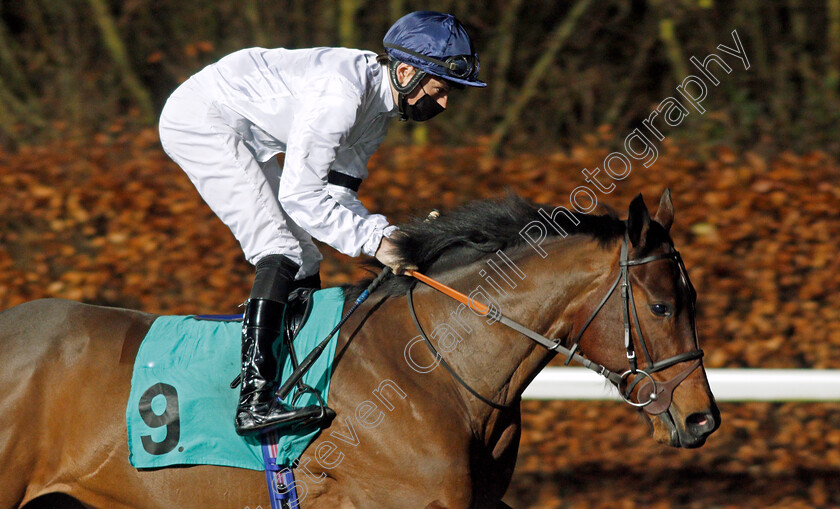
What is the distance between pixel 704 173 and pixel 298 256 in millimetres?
3460

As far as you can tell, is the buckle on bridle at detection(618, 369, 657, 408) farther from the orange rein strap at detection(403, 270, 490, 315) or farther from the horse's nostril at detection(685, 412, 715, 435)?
the orange rein strap at detection(403, 270, 490, 315)

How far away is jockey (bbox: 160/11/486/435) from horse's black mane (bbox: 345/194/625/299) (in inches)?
5.4

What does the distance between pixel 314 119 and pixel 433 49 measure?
0.52 metres

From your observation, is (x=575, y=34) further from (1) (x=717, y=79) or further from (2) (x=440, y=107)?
(2) (x=440, y=107)

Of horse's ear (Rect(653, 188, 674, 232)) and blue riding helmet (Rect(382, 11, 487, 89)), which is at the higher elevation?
blue riding helmet (Rect(382, 11, 487, 89))

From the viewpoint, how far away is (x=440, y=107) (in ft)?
10.6

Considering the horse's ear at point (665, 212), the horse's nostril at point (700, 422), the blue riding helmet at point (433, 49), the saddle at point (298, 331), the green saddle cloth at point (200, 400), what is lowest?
the green saddle cloth at point (200, 400)

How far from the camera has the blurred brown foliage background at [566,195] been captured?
5047mm

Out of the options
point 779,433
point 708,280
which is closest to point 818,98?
point 708,280

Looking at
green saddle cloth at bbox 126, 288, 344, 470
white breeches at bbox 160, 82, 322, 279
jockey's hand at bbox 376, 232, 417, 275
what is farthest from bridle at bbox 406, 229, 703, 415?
white breeches at bbox 160, 82, 322, 279

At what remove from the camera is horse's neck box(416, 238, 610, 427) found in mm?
2955

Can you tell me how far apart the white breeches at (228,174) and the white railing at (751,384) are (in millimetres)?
1765

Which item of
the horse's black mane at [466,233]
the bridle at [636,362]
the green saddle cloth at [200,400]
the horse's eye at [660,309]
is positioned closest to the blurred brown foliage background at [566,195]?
the horse's black mane at [466,233]

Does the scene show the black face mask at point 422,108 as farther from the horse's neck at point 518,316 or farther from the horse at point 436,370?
the horse's neck at point 518,316
